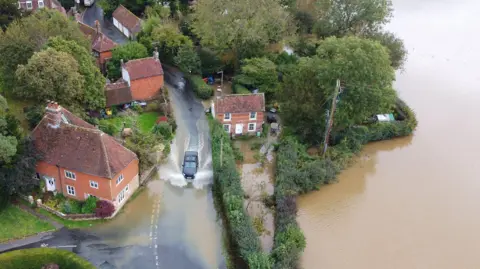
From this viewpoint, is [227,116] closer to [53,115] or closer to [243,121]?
[243,121]

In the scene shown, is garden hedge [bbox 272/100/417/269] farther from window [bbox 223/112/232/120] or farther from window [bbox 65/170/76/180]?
window [bbox 65/170/76/180]

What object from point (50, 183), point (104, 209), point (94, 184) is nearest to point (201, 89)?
point (94, 184)

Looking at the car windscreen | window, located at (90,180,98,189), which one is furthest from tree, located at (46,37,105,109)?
window, located at (90,180,98,189)

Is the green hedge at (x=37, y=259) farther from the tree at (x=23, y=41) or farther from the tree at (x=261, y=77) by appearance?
the tree at (x=261, y=77)

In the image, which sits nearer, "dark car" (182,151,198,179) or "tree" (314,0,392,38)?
"dark car" (182,151,198,179)

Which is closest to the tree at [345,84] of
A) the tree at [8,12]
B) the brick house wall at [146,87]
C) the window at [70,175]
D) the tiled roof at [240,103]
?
the tiled roof at [240,103]

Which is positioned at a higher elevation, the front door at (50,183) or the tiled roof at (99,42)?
the tiled roof at (99,42)
